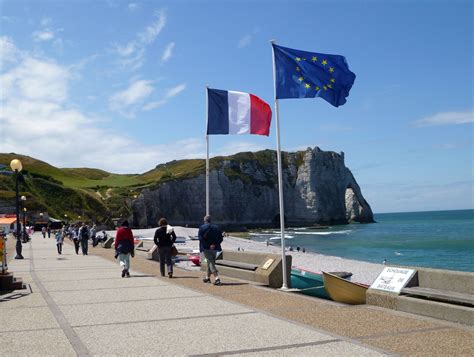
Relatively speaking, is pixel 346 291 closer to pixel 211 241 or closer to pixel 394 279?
pixel 394 279

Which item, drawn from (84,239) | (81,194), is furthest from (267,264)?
(81,194)

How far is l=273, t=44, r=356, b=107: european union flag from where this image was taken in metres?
14.2

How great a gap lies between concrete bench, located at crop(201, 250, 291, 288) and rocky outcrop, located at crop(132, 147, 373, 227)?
105370 mm

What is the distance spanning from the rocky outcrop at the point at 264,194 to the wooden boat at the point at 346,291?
111 metres

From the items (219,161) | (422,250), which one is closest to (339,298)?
(422,250)

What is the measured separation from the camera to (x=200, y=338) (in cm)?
723

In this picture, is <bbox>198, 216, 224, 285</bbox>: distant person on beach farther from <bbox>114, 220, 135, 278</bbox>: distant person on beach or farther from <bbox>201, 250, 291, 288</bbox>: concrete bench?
<bbox>114, 220, 135, 278</bbox>: distant person on beach

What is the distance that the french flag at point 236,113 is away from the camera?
54.0 ft

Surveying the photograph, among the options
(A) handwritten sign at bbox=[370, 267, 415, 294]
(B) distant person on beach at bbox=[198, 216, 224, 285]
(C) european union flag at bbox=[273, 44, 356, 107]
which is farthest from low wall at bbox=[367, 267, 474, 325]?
(C) european union flag at bbox=[273, 44, 356, 107]

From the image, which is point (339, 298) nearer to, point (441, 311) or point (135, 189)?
point (441, 311)

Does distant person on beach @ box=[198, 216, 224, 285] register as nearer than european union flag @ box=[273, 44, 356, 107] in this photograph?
Yes

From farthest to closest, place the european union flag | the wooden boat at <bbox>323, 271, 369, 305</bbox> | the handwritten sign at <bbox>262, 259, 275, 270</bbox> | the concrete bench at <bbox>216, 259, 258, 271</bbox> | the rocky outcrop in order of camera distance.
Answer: the rocky outcrop < the concrete bench at <bbox>216, 259, 258, 271</bbox> < the european union flag < the handwritten sign at <bbox>262, 259, 275, 270</bbox> < the wooden boat at <bbox>323, 271, 369, 305</bbox>

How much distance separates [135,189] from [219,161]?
25.8 meters

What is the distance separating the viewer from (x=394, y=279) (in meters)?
10.0
